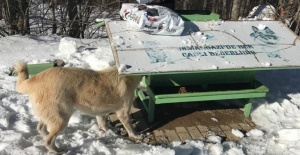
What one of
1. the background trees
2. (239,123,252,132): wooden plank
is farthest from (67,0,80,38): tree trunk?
(239,123,252,132): wooden plank

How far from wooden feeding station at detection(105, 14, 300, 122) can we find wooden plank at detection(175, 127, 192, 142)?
1.28 feet

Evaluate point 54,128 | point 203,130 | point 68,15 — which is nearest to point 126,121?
point 54,128

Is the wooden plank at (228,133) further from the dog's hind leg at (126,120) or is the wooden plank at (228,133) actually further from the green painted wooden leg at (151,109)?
the dog's hind leg at (126,120)

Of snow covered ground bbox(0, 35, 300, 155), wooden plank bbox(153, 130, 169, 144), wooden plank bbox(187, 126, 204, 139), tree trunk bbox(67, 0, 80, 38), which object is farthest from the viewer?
tree trunk bbox(67, 0, 80, 38)

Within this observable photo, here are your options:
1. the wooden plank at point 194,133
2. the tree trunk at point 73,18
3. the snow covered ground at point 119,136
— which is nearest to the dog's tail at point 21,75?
the snow covered ground at point 119,136

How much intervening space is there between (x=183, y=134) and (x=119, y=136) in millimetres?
812

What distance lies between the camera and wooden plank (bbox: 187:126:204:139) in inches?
173

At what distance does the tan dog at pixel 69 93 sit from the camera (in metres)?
3.62

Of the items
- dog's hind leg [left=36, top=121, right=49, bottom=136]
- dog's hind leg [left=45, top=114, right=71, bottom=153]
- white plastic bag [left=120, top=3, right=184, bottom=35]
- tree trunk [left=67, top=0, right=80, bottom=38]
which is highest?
white plastic bag [left=120, top=3, right=184, bottom=35]

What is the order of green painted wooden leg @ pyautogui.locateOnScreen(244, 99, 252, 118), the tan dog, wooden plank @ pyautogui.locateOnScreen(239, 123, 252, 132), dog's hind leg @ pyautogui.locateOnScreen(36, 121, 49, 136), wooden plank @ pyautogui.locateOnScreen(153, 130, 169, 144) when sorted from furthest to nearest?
green painted wooden leg @ pyautogui.locateOnScreen(244, 99, 252, 118)
wooden plank @ pyautogui.locateOnScreen(239, 123, 252, 132)
wooden plank @ pyautogui.locateOnScreen(153, 130, 169, 144)
dog's hind leg @ pyautogui.locateOnScreen(36, 121, 49, 136)
the tan dog

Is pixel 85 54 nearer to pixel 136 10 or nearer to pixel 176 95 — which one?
pixel 136 10

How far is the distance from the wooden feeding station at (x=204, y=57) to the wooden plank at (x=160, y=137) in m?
0.25

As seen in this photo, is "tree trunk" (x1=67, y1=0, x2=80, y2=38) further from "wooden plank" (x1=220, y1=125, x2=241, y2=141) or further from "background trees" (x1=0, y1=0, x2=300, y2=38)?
"wooden plank" (x1=220, y1=125, x2=241, y2=141)

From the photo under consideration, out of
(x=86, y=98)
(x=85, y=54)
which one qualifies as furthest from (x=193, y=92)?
(x=85, y=54)
